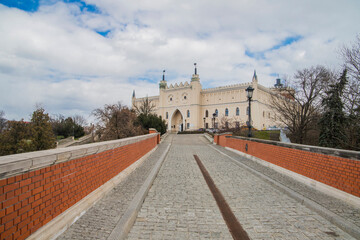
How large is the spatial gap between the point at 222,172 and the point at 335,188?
13.3 ft

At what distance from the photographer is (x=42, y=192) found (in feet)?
9.68

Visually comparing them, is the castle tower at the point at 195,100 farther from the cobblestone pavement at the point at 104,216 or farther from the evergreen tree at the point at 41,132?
the cobblestone pavement at the point at 104,216

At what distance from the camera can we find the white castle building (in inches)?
2318

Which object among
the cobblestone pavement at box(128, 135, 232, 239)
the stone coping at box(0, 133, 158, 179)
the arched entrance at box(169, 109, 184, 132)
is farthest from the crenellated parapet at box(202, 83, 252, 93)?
the stone coping at box(0, 133, 158, 179)

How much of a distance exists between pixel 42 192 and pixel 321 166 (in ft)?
20.4

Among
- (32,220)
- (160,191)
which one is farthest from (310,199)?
(32,220)

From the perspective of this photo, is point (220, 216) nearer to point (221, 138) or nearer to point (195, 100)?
point (221, 138)

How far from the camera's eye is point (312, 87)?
75.4 feet

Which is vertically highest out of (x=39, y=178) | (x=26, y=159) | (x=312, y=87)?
(x=312, y=87)

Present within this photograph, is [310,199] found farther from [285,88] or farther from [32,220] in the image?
[285,88]

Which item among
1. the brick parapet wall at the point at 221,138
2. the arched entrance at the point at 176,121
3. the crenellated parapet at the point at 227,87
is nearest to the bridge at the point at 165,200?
the brick parapet wall at the point at 221,138

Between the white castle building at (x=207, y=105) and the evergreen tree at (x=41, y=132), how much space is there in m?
39.5

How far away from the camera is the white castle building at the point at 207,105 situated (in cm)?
5888

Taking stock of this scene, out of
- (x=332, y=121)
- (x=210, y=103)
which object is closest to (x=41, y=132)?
(x=332, y=121)
